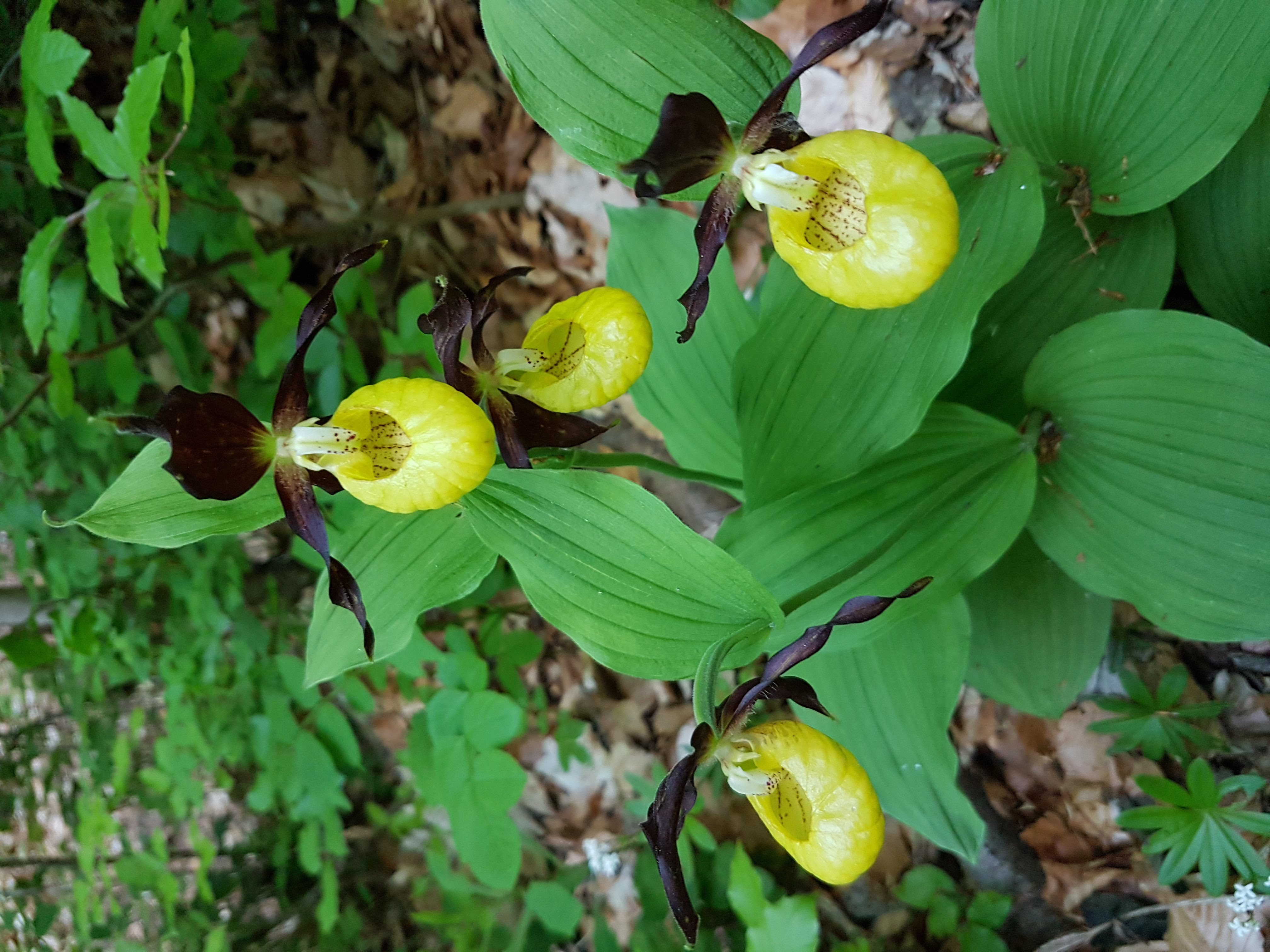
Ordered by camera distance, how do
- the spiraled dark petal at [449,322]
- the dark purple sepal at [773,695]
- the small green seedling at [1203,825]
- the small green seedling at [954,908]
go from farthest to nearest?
1. the small green seedling at [954,908]
2. the small green seedling at [1203,825]
3. the spiraled dark petal at [449,322]
4. the dark purple sepal at [773,695]

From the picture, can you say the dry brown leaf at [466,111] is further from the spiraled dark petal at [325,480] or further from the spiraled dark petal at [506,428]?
the spiraled dark petal at [325,480]

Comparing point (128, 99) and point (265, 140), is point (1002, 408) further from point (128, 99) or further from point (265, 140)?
point (265, 140)

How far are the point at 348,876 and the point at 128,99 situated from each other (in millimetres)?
2903

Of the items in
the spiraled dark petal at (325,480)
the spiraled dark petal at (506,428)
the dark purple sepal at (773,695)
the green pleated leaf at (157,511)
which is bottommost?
the green pleated leaf at (157,511)

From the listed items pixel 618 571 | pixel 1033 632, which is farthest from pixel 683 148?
pixel 1033 632

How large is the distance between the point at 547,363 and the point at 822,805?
2.81 feet

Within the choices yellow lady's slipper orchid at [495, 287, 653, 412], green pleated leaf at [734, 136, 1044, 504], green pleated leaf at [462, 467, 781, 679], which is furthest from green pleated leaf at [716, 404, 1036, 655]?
yellow lady's slipper orchid at [495, 287, 653, 412]

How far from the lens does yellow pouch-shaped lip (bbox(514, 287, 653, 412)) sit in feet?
4.21

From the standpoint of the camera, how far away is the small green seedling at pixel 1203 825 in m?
1.50

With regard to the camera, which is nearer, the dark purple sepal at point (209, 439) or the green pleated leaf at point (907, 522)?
the dark purple sepal at point (209, 439)

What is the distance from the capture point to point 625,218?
6.58 ft

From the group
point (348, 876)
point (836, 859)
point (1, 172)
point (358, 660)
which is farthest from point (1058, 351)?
point (348, 876)

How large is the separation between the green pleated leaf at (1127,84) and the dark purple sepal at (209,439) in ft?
5.19

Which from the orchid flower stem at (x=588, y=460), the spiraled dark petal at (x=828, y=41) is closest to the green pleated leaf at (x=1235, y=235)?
the spiraled dark petal at (x=828, y=41)
